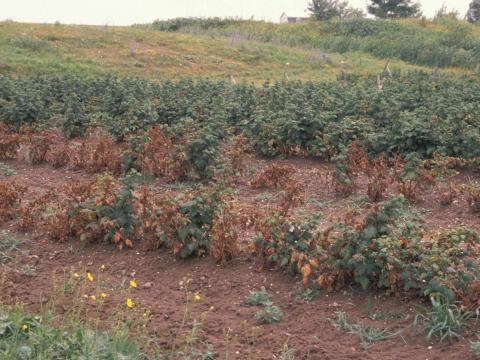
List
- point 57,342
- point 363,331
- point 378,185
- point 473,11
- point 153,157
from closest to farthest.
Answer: point 57,342 < point 363,331 < point 378,185 < point 153,157 < point 473,11

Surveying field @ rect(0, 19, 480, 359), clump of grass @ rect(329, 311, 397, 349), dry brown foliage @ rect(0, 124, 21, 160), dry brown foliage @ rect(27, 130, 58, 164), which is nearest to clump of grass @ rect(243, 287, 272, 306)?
field @ rect(0, 19, 480, 359)

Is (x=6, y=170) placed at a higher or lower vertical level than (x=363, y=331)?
lower

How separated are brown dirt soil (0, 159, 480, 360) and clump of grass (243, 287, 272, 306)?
0.06m

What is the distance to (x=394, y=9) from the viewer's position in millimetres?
45969

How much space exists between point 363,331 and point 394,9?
147 feet

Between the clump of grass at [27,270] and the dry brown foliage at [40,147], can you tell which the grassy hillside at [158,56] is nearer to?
the dry brown foliage at [40,147]

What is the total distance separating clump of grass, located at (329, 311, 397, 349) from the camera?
4.23 metres

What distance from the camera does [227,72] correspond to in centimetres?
2453

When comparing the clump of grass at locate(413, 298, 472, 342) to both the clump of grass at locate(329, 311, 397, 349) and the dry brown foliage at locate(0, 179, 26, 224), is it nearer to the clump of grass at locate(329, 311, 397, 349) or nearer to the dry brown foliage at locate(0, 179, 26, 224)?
the clump of grass at locate(329, 311, 397, 349)

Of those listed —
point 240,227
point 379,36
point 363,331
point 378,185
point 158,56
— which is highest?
point 379,36

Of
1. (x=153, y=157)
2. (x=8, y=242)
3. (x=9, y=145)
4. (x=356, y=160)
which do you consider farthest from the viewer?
(x=9, y=145)

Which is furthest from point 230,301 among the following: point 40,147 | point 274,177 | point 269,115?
point 269,115

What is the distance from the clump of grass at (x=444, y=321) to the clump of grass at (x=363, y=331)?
223 mm

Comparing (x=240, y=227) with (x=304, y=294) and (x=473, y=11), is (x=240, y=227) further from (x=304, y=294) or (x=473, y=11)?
(x=473, y=11)
